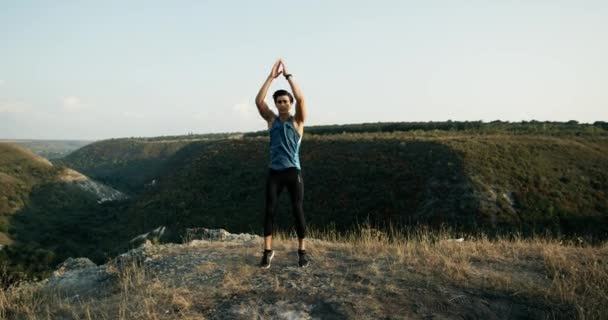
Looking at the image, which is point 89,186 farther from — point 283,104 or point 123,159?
point 283,104

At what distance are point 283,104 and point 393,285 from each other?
3076 mm

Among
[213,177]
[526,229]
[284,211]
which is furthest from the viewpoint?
[213,177]

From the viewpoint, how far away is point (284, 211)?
3750 cm

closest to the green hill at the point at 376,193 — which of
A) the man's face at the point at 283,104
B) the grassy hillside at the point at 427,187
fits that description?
the grassy hillside at the point at 427,187

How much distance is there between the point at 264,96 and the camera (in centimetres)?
632

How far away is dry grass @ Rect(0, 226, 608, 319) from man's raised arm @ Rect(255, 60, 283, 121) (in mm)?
2411

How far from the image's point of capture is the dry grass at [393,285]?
17.3 ft

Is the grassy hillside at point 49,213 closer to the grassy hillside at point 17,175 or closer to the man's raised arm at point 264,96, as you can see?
the grassy hillside at point 17,175

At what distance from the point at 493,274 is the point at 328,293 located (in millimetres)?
2618

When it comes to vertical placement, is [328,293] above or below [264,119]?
below

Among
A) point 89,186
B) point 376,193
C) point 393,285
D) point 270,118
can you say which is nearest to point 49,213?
point 89,186

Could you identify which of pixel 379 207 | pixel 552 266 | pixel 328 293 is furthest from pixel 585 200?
pixel 328 293

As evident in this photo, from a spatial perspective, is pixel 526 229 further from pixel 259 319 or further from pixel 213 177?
pixel 213 177

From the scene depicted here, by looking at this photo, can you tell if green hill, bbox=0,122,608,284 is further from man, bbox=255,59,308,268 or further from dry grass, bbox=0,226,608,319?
man, bbox=255,59,308,268
